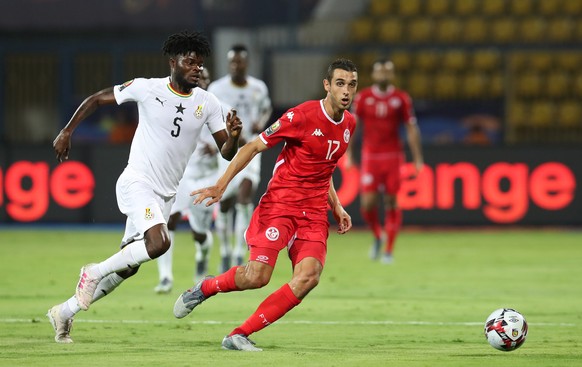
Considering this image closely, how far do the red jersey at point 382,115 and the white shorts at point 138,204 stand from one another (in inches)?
296

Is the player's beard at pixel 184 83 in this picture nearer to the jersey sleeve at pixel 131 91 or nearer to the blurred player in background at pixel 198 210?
the jersey sleeve at pixel 131 91

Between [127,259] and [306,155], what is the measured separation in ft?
4.45

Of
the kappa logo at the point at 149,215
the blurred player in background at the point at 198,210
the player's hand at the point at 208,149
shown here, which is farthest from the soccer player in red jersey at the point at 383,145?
the kappa logo at the point at 149,215

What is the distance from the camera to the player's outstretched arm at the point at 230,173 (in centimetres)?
777

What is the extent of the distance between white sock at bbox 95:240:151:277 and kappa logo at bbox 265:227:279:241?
781 millimetres

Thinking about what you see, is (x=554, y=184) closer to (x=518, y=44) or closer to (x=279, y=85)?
(x=518, y=44)

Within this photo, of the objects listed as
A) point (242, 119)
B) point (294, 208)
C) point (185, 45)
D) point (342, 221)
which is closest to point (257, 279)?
point (294, 208)

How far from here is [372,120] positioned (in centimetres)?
1603

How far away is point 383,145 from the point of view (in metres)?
16.2

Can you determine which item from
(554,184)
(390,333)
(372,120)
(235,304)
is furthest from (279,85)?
(390,333)

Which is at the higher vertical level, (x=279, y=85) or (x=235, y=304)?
(x=279, y=85)

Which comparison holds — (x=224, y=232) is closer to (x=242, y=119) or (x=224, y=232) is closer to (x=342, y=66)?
(x=242, y=119)

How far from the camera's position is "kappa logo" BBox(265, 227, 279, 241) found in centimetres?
816

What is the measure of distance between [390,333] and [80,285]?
230 centimetres
